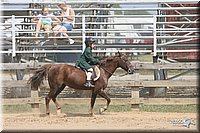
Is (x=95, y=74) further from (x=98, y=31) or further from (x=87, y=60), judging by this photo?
(x=98, y=31)

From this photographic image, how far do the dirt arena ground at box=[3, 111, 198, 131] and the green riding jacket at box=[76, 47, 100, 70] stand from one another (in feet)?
4.46

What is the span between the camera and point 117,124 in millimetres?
13023

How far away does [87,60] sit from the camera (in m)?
14.6

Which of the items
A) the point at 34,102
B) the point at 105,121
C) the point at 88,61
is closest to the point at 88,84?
the point at 88,61

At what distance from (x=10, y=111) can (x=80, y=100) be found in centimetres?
207

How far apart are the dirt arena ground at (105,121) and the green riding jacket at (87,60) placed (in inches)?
53.5

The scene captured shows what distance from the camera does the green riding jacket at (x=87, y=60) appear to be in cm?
1454

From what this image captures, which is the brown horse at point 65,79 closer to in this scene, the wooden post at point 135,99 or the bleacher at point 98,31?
the wooden post at point 135,99

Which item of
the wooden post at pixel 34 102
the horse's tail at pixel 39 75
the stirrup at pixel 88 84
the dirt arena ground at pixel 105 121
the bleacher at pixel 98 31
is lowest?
the dirt arena ground at pixel 105 121

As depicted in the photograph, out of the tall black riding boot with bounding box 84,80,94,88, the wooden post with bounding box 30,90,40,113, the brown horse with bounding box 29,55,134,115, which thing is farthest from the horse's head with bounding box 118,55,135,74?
the wooden post with bounding box 30,90,40,113

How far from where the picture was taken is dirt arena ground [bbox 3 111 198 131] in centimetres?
1235

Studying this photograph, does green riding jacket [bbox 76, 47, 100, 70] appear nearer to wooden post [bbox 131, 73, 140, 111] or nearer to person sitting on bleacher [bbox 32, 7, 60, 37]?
wooden post [bbox 131, 73, 140, 111]

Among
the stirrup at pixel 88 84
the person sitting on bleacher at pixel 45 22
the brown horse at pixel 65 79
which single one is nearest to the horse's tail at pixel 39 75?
the brown horse at pixel 65 79

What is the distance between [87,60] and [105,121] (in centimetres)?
192
